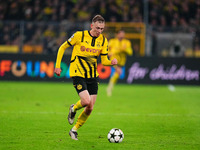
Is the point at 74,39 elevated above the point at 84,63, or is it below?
above

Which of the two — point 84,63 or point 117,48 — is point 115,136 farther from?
point 117,48

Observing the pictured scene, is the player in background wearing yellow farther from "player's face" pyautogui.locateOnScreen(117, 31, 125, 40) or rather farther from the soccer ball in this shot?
the soccer ball

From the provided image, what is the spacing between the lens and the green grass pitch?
6859 millimetres

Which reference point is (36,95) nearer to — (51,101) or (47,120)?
(51,101)

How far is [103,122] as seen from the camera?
9.45 m

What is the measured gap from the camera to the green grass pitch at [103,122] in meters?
6.86

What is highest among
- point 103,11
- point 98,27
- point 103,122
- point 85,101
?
point 98,27

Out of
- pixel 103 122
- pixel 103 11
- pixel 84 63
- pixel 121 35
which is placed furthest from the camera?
pixel 103 11

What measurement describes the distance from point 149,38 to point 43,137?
15.2 m

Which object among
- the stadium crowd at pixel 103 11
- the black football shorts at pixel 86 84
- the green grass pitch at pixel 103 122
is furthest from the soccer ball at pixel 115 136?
the stadium crowd at pixel 103 11

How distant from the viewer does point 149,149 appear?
6516mm

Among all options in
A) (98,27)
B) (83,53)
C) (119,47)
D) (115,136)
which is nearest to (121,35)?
(119,47)

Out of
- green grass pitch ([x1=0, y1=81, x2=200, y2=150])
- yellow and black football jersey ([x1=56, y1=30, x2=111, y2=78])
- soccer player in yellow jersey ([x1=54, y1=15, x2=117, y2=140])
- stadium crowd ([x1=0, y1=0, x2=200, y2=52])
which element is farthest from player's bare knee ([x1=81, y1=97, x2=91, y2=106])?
stadium crowd ([x1=0, y1=0, x2=200, y2=52])

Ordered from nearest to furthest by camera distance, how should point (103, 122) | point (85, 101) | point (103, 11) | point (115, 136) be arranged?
point (115, 136) → point (85, 101) → point (103, 122) → point (103, 11)
